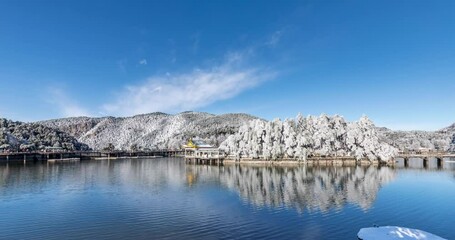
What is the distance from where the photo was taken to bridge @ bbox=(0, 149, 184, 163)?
124m

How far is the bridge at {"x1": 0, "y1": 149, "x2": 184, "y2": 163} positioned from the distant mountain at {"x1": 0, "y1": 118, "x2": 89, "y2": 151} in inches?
529

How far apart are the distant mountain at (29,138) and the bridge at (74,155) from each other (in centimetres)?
1344

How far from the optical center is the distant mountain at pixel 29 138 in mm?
142000

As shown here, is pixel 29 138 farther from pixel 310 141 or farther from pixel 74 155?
pixel 310 141

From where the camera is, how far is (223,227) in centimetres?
2825

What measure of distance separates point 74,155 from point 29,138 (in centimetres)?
3014

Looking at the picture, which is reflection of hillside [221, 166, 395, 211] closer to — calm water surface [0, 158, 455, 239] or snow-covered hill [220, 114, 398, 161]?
calm water surface [0, 158, 455, 239]

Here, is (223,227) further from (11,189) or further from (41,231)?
(11,189)

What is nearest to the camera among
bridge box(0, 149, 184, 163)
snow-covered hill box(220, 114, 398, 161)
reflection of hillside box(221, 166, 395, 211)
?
reflection of hillside box(221, 166, 395, 211)

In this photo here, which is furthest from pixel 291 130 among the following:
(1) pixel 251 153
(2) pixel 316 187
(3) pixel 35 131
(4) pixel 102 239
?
(3) pixel 35 131

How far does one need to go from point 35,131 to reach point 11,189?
13496 centimetres

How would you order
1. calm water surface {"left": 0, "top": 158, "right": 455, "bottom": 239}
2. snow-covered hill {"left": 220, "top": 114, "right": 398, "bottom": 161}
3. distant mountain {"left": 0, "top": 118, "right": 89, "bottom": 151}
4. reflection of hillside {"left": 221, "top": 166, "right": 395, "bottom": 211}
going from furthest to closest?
distant mountain {"left": 0, "top": 118, "right": 89, "bottom": 151} < snow-covered hill {"left": 220, "top": 114, "right": 398, "bottom": 161} < reflection of hillside {"left": 221, "top": 166, "right": 395, "bottom": 211} < calm water surface {"left": 0, "top": 158, "right": 455, "bottom": 239}

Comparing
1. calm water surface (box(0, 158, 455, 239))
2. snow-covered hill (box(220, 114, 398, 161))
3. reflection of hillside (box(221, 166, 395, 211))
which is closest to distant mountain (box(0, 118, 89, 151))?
snow-covered hill (box(220, 114, 398, 161))

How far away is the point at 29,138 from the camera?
159 meters
